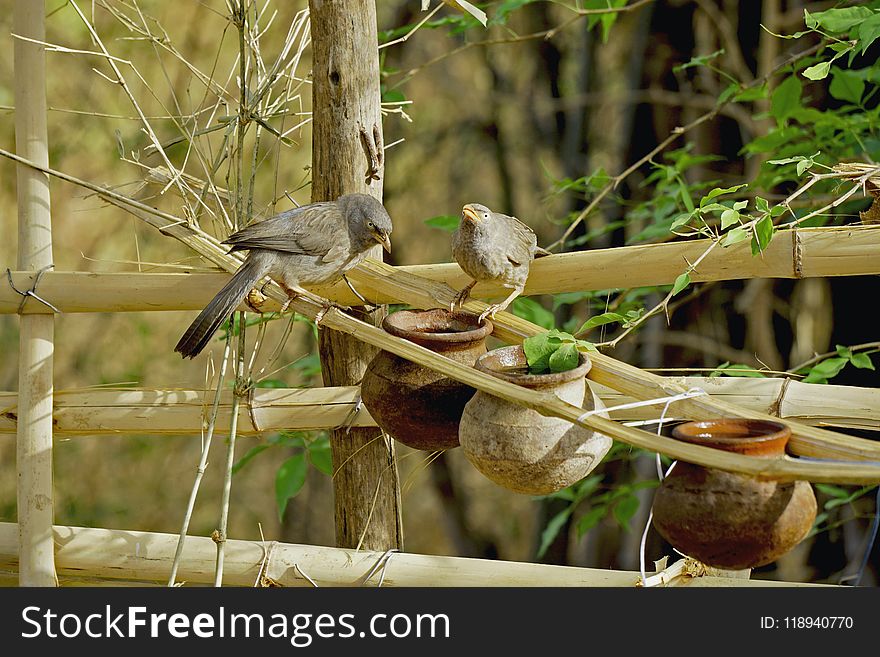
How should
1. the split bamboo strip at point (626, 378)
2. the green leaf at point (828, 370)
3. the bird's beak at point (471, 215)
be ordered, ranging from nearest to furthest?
1. the split bamboo strip at point (626, 378)
2. the bird's beak at point (471, 215)
3. the green leaf at point (828, 370)

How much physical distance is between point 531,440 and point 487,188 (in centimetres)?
407

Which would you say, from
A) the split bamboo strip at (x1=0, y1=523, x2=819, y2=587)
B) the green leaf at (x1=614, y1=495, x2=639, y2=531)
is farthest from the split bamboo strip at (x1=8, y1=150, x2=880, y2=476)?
the green leaf at (x1=614, y1=495, x2=639, y2=531)

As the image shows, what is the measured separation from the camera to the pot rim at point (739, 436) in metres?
1.24

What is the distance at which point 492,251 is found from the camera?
181 centimetres

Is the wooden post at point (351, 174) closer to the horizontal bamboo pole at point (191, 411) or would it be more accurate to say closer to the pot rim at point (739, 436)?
the horizontal bamboo pole at point (191, 411)

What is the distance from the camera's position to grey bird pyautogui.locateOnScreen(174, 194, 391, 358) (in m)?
1.86

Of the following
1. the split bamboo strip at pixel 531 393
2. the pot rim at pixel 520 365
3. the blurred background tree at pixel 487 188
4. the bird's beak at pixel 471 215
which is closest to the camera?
the split bamboo strip at pixel 531 393

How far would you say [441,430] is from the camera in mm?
1685

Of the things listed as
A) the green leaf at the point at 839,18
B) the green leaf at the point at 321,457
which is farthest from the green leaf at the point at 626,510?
the green leaf at the point at 839,18

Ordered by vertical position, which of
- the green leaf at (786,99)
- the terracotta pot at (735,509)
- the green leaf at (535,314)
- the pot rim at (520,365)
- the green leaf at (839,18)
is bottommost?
the terracotta pot at (735,509)

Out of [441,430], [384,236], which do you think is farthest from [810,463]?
[384,236]

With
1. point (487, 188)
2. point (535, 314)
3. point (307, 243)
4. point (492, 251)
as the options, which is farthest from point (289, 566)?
point (487, 188)

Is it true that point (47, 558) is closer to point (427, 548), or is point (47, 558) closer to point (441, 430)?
point (441, 430)

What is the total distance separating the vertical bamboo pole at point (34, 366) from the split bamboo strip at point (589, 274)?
2.7 inches
